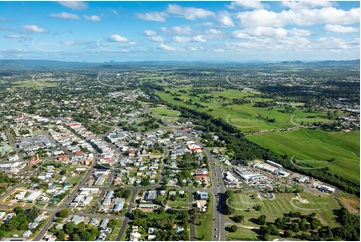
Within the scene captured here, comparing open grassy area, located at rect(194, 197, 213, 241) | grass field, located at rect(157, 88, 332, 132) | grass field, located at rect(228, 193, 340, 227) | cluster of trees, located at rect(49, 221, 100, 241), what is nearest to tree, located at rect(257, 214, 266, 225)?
grass field, located at rect(228, 193, 340, 227)

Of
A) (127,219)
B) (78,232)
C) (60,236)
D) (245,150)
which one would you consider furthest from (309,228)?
(60,236)

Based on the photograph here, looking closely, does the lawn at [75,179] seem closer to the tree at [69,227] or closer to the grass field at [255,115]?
the tree at [69,227]

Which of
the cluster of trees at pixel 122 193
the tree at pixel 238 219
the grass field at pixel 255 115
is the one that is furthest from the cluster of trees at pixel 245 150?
the cluster of trees at pixel 122 193

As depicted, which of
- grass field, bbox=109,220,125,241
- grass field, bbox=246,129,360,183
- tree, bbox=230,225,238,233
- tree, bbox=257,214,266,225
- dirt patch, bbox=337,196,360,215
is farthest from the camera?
grass field, bbox=246,129,360,183

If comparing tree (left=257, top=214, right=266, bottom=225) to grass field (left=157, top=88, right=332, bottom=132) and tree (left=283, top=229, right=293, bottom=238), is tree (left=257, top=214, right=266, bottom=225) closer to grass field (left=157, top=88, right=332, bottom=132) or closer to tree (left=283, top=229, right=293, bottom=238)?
tree (left=283, top=229, right=293, bottom=238)

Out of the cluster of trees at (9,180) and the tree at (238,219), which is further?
the cluster of trees at (9,180)

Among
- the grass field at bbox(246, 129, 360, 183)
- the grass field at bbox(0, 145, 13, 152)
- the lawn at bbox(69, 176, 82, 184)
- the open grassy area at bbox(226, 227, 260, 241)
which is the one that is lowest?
the open grassy area at bbox(226, 227, 260, 241)
